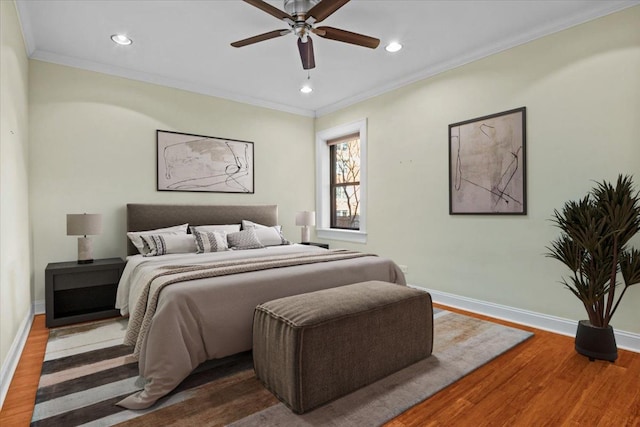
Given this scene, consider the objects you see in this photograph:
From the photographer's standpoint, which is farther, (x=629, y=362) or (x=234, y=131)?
(x=234, y=131)

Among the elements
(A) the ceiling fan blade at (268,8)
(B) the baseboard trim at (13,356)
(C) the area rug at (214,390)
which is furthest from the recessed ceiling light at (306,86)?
(B) the baseboard trim at (13,356)

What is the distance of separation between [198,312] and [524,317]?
2905 millimetres

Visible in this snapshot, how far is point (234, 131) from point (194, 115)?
0.58 m

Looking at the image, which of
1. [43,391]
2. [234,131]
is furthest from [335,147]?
[43,391]

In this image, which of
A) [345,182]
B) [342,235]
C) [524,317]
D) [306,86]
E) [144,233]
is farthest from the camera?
[345,182]

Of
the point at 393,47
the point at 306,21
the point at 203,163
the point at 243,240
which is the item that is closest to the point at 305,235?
the point at 243,240

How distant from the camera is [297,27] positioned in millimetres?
2553

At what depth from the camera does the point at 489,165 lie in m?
3.43

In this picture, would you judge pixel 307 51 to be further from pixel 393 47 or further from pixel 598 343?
pixel 598 343

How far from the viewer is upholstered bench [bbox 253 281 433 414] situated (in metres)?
1.83

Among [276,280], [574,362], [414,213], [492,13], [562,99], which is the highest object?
[492,13]

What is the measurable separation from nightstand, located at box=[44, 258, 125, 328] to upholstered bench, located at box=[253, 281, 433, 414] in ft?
7.10

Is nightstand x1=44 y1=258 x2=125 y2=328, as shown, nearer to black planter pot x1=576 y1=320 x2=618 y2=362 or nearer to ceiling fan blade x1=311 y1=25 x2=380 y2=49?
ceiling fan blade x1=311 y1=25 x2=380 y2=49

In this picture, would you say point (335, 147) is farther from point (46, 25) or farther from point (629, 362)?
point (629, 362)
